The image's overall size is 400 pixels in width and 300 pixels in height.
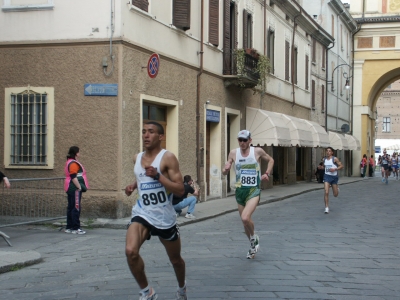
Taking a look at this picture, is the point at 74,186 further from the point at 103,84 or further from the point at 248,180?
the point at 248,180

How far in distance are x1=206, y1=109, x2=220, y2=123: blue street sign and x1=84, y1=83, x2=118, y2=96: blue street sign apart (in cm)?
653

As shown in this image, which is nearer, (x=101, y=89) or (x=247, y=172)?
(x=247, y=172)

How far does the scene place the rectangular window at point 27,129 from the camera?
1577 centimetres

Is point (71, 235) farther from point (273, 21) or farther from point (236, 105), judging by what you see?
point (273, 21)

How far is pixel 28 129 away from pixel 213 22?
7.96m

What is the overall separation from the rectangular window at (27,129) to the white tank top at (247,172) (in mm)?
6406

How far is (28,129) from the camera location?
1592 cm

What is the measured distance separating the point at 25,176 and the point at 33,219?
63.7 inches

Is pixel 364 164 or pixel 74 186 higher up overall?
pixel 364 164

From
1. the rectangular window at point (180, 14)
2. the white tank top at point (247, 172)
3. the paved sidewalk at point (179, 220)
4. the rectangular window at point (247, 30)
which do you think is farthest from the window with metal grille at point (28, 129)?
the rectangular window at point (247, 30)

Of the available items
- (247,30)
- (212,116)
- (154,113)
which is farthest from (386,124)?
(154,113)

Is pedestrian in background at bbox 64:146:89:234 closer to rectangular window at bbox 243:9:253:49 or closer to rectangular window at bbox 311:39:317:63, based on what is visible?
rectangular window at bbox 243:9:253:49

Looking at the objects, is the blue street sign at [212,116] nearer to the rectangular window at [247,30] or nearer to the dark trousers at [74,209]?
the rectangular window at [247,30]

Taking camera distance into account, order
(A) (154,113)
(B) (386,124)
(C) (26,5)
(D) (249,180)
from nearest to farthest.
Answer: (D) (249,180)
(C) (26,5)
(A) (154,113)
(B) (386,124)
